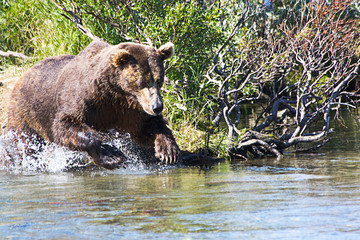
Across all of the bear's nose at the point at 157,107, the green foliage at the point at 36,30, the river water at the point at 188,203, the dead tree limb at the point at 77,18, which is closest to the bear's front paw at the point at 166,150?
the river water at the point at 188,203

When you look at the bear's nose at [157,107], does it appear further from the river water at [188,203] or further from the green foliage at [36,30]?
the green foliage at [36,30]

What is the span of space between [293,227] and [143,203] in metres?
1.23

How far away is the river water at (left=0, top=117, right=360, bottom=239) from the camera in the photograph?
10.1 ft

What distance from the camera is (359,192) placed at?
13.0ft

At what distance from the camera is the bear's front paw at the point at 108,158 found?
5.48 m

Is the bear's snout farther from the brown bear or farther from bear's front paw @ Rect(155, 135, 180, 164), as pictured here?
bear's front paw @ Rect(155, 135, 180, 164)

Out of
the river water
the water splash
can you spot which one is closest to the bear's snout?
the river water

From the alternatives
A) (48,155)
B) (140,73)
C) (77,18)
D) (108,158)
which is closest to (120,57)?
(140,73)

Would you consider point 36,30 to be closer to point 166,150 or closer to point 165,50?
point 165,50

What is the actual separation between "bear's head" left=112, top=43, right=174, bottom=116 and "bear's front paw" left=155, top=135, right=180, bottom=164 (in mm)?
477

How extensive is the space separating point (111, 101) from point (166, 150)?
2.48ft

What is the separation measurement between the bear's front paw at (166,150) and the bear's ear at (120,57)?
89 centimetres

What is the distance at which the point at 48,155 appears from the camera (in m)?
6.50

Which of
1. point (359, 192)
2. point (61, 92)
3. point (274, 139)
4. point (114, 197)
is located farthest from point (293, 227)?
point (274, 139)
